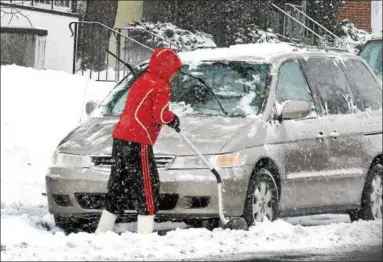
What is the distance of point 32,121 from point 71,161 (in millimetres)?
3555

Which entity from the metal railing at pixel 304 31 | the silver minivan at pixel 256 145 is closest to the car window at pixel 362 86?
the silver minivan at pixel 256 145

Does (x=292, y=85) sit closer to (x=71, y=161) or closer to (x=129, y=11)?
(x=71, y=161)

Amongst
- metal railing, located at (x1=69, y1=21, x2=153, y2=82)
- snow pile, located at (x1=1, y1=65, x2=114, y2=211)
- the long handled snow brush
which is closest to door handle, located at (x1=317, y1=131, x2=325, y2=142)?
the long handled snow brush

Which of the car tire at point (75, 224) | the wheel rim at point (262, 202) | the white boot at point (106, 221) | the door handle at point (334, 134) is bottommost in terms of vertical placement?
the car tire at point (75, 224)

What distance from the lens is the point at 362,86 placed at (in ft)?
39.6

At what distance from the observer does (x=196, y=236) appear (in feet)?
31.6

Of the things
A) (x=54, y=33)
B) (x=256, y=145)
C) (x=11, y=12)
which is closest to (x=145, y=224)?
(x=256, y=145)

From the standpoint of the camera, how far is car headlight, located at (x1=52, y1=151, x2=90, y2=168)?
9.99 meters

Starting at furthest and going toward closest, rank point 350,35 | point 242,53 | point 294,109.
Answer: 1. point 350,35
2. point 242,53
3. point 294,109

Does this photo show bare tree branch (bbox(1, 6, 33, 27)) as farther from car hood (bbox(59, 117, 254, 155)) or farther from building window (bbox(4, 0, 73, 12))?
car hood (bbox(59, 117, 254, 155))

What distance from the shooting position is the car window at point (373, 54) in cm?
1783

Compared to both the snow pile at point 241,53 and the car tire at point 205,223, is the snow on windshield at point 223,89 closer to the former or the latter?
the snow pile at point 241,53

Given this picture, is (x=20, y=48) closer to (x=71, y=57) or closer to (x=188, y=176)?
(x=71, y=57)

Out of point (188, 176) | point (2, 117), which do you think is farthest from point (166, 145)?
point (2, 117)
